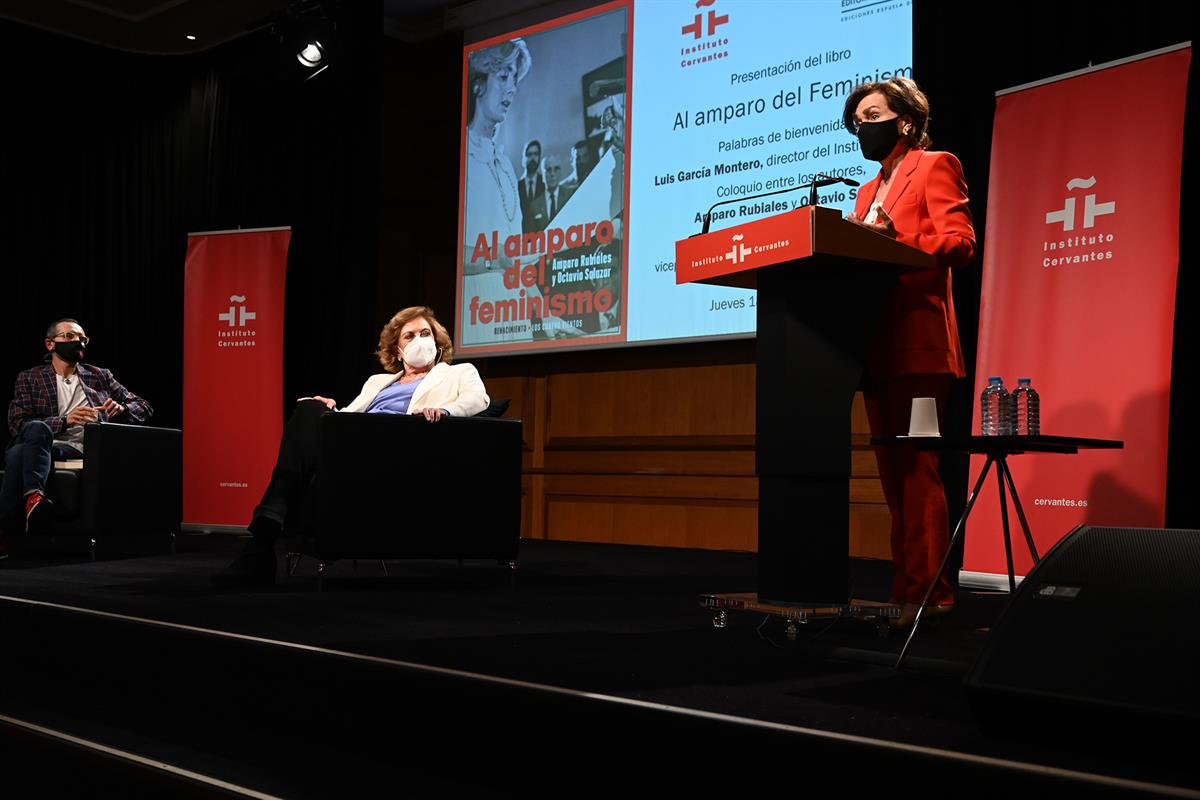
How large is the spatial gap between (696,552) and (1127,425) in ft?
7.47

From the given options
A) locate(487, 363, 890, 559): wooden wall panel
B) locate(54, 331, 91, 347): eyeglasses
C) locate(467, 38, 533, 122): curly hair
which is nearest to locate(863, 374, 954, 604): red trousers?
locate(487, 363, 890, 559): wooden wall panel

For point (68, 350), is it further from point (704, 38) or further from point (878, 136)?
point (878, 136)

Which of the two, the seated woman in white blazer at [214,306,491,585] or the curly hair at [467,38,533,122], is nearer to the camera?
the seated woman in white blazer at [214,306,491,585]

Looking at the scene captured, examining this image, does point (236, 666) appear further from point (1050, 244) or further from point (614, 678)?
point (1050, 244)

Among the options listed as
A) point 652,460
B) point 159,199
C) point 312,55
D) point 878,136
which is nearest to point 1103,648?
point 878,136

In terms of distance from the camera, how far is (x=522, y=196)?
19.3ft

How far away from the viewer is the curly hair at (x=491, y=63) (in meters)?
5.99

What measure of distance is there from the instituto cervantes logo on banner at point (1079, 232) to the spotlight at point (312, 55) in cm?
396

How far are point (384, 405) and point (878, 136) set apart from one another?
212 centimetres

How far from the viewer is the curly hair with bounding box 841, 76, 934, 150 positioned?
2480 mm

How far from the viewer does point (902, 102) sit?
248 centimetres

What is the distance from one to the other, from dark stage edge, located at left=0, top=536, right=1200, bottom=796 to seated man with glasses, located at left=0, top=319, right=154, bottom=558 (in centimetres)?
126

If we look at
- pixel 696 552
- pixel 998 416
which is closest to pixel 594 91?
pixel 696 552

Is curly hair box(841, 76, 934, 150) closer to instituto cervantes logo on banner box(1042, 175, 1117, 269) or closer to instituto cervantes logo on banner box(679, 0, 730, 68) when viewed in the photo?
instituto cervantes logo on banner box(1042, 175, 1117, 269)
